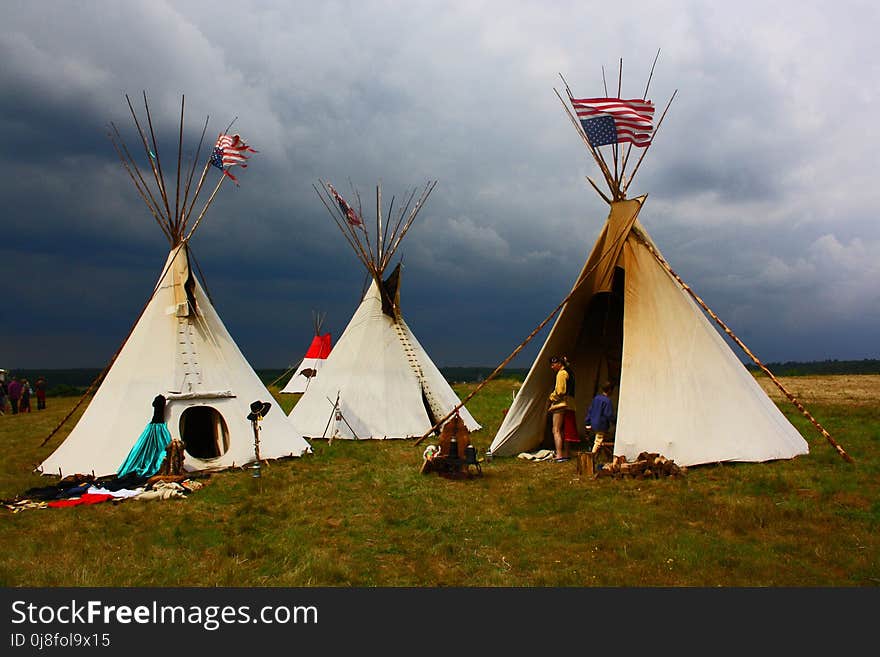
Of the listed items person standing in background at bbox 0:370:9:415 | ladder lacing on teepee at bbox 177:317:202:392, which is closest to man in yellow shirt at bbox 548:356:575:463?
ladder lacing on teepee at bbox 177:317:202:392

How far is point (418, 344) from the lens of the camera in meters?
15.8

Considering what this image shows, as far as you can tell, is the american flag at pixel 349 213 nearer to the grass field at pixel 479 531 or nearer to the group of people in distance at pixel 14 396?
the grass field at pixel 479 531

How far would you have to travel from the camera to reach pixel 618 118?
9891 millimetres

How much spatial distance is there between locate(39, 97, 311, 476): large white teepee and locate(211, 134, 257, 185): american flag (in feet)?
1.28

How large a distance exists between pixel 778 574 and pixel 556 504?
2.90 m

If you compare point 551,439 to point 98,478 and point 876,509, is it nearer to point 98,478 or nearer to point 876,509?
point 876,509

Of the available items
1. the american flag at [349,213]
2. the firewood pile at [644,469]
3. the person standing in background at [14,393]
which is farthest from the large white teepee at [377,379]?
the person standing in background at [14,393]

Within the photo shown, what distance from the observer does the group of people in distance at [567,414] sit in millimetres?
9656

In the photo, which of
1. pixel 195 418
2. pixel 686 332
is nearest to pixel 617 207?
pixel 686 332

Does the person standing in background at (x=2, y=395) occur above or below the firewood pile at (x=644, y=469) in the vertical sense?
above

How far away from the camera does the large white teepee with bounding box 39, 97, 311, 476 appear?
385 inches

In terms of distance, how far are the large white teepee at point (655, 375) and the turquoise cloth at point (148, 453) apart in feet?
18.8

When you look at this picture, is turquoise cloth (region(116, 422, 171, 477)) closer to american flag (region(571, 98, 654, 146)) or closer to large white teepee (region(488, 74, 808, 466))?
large white teepee (region(488, 74, 808, 466))

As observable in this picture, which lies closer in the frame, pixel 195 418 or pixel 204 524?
pixel 204 524
